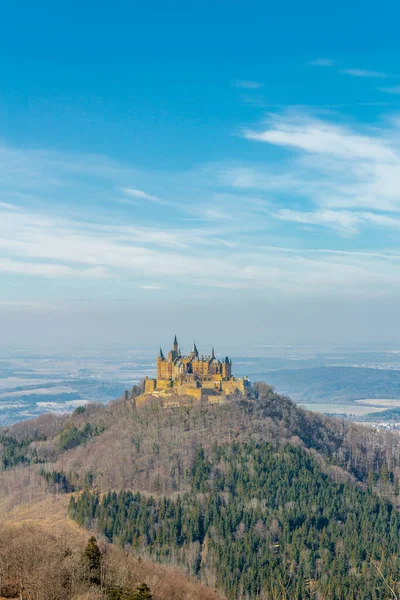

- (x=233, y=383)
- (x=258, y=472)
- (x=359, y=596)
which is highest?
(x=233, y=383)

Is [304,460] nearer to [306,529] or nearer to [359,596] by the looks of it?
[306,529]

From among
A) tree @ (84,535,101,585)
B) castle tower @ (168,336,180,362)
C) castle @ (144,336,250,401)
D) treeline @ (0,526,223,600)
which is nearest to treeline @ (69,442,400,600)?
castle @ (144,336,250,401)

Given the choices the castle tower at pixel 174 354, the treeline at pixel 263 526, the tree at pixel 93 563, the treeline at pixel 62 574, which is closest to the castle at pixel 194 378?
the castle tower at pixel 174 354

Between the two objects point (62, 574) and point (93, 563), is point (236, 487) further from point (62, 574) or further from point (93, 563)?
point (62, 574)

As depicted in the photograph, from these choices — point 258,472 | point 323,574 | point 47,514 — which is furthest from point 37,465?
point 323,574

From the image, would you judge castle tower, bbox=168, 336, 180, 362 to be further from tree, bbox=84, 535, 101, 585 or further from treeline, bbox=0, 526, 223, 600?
tree, bbox=84, 535, 101, 585
